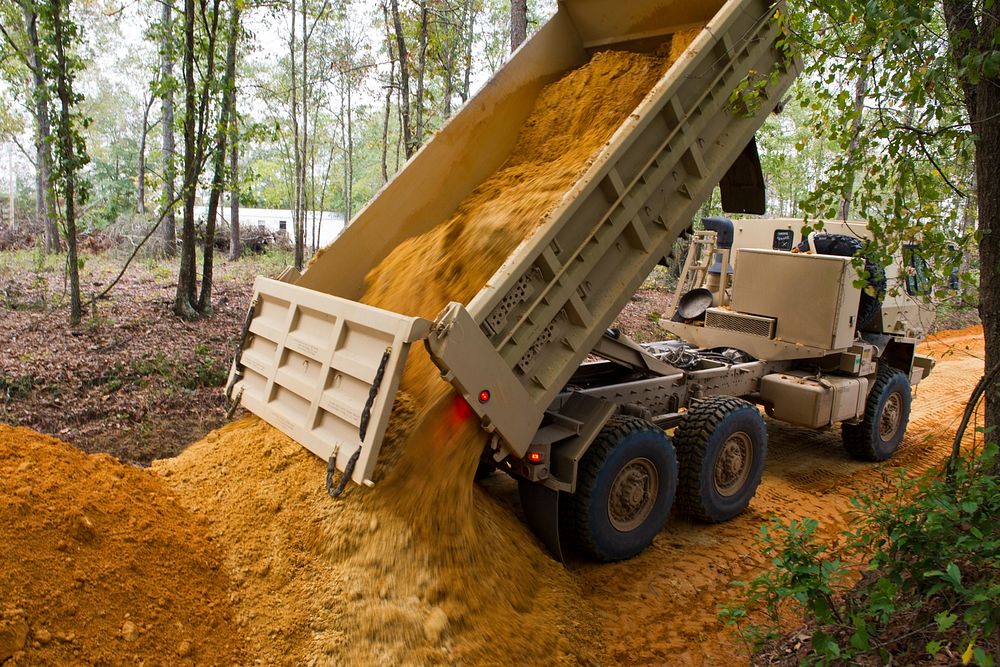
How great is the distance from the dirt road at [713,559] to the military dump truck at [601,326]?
239 mm

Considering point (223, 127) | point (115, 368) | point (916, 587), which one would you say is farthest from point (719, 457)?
point (223, 127)

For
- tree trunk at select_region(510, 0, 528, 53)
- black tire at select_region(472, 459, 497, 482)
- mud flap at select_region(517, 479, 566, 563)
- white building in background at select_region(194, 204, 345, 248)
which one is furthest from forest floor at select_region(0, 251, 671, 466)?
white building in background at select_region(194, 204, 345, 248)

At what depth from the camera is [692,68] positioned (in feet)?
14.5

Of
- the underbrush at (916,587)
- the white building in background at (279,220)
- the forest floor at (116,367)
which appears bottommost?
the white building in background at (279,220)

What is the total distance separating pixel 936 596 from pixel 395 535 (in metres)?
2.48

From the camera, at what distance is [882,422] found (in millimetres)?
7316

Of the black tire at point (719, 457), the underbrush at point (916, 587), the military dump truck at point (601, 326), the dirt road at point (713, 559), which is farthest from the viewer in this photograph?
the black tire at point (719, 457)

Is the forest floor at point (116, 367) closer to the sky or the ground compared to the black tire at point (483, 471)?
closer to the ground

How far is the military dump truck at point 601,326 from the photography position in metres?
3.66

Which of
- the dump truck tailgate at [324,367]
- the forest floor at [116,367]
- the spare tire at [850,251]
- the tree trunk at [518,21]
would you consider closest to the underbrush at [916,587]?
the dump truck tailgate at [324,367]

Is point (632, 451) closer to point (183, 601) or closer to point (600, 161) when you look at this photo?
point (600, 161)

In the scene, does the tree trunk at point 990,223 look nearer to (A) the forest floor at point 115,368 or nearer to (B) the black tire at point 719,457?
(B) the black tire at point 719,457

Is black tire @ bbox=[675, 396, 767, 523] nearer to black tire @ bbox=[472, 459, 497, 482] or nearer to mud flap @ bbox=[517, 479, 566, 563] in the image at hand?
mud flap @ bbox=[517, 479, 566, 563]

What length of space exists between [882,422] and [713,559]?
3.61 m
